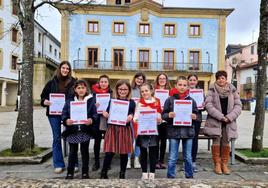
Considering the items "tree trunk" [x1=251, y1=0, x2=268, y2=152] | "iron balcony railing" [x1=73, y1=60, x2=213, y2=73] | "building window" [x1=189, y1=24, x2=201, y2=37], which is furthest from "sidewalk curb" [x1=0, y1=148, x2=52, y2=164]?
"building window" [x1=189, y1=24, x2=201, y2=37]

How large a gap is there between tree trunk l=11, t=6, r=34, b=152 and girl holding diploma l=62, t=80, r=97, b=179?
218 cm

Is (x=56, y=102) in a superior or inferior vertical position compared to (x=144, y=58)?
inferior

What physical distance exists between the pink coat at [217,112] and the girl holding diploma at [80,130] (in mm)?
2241

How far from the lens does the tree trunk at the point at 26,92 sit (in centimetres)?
685

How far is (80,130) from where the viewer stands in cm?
507

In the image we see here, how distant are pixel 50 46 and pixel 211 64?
31.4 metres

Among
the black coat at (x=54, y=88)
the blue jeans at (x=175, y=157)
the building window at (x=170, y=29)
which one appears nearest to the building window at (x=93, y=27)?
the building window at (x=170, y=29)

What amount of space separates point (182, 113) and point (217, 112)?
0.99 m

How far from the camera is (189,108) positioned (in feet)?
16.6

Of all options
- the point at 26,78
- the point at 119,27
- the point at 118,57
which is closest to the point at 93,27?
the point at 119,27

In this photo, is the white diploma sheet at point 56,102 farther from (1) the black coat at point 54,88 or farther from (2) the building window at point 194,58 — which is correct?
(2) the building window at point 194,58

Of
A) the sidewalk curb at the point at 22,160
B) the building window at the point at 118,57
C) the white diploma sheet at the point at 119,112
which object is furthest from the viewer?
the building window at the point at 118,57

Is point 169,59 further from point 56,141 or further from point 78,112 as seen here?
point 78,112

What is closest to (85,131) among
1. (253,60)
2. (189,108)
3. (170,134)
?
(170,134)
